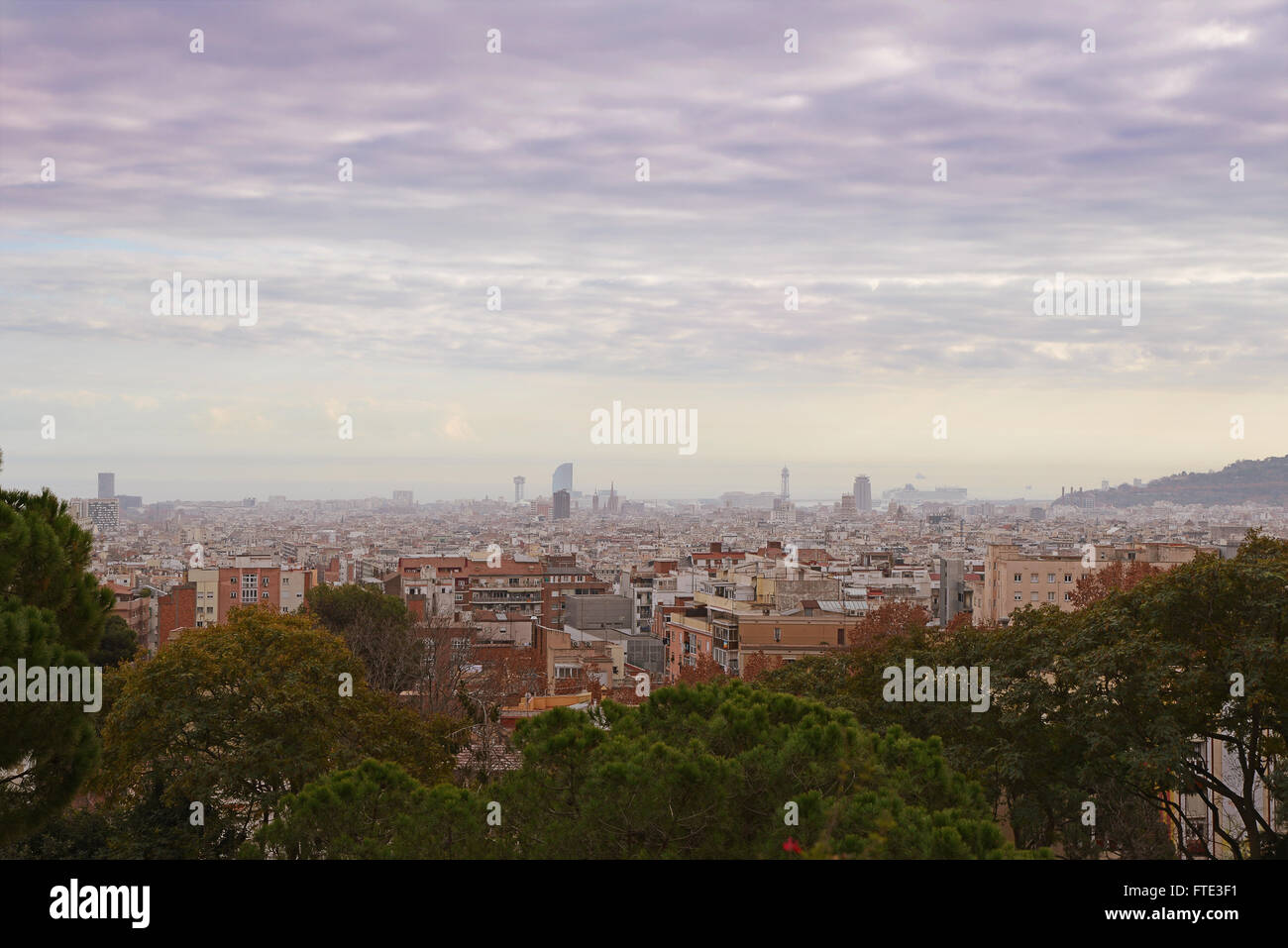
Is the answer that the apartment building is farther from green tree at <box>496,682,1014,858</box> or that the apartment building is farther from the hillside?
the hillside

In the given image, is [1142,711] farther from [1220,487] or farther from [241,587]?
[1220,487]

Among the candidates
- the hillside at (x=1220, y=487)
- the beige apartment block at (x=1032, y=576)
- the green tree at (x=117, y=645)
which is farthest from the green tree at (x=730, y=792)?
the hillside at (x=1220, y=487)

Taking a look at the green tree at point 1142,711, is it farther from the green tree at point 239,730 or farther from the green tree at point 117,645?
the green tree at point 117,645

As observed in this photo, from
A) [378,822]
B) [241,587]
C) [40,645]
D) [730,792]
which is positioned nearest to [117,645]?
[40,645]

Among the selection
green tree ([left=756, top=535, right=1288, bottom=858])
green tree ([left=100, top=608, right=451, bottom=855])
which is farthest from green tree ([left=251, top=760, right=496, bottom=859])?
green tree ([left=756, top=535, right=1288, bottom=858])
